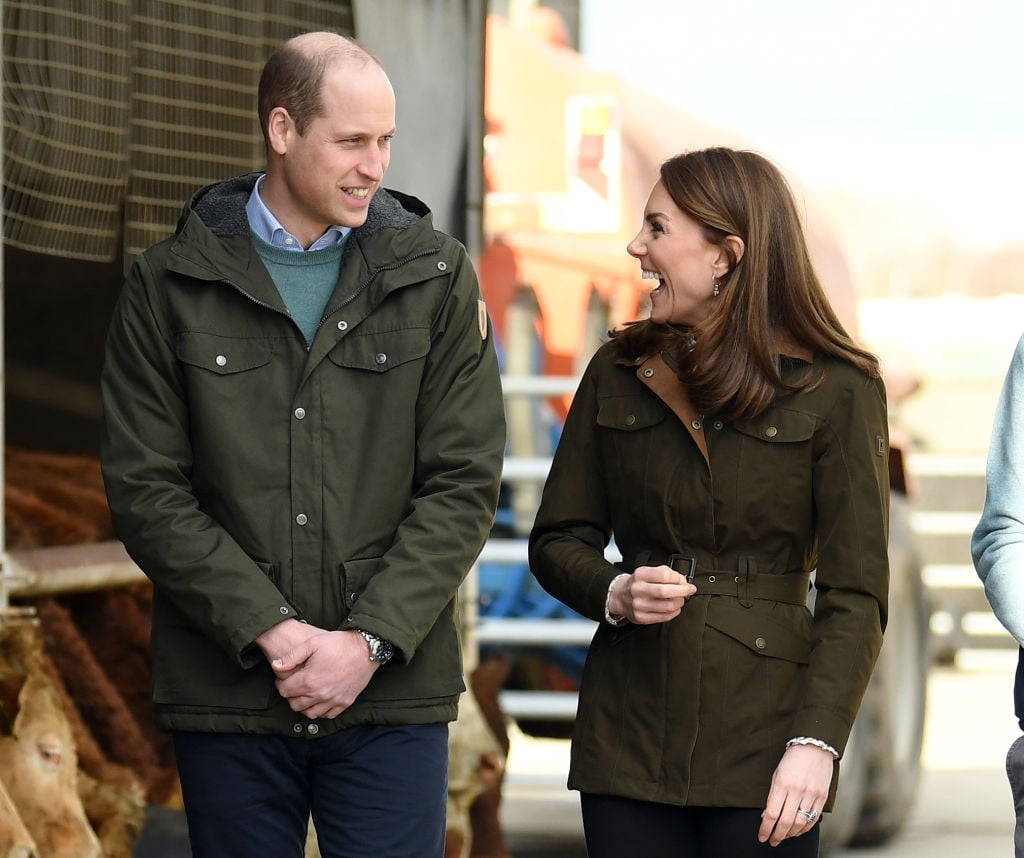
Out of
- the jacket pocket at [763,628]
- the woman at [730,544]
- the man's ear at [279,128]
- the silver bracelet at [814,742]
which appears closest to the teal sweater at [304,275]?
the man's ear at [279,128]

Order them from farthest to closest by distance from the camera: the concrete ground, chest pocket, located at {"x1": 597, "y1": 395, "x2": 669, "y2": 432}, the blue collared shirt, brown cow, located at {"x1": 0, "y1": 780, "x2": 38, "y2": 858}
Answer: the concrete ground
brown cow, located at {"x1": 0, "y1": 780, "x2": 38, "y2": 858}
the blue collared shirt
chest pocket, located at {"x1": 597, "y1": 395, "x2": 669, "y2": 432}

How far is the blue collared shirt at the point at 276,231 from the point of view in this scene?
2.85 metres

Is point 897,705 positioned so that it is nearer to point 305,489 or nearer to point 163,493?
point 305,489

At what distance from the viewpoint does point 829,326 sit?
8.86 feet

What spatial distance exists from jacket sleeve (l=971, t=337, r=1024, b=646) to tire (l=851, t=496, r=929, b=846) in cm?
381

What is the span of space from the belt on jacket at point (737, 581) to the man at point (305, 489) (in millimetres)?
356

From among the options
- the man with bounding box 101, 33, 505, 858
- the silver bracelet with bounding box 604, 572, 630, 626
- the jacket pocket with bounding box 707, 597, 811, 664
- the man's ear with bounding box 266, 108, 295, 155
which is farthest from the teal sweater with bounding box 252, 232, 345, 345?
the jacket pocket with bounding box 707, 597, 811, 664

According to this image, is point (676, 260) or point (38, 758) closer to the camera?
point (676, 260)

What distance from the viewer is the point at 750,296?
269cm

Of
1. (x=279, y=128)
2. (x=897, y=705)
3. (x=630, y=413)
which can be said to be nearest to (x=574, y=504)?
(x=630, y=413)

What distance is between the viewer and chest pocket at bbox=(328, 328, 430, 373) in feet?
9.08

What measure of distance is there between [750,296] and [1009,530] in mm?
495

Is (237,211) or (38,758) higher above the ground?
(237,211)

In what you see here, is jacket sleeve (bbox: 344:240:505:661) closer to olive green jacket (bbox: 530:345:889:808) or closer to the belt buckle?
olive green jacket (bbox: 530:345:889:808)
